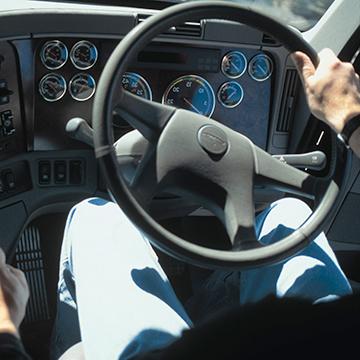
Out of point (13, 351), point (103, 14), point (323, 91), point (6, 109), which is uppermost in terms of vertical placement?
point (103, 14)

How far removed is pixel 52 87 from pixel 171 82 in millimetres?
345

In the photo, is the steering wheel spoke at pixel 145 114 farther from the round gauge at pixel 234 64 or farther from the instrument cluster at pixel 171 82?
the round gauge at pixel 234 64

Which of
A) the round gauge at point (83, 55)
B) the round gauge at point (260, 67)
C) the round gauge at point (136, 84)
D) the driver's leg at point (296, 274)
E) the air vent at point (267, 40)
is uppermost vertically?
the air vent at point (267, 40)

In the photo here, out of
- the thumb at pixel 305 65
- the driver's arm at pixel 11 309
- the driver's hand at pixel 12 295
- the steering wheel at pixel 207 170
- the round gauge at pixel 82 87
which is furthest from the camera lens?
the round gauge at pixel 82 87

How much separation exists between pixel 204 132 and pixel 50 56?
562mm

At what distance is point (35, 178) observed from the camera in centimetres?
187

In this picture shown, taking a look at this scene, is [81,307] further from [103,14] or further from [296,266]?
[103,14]

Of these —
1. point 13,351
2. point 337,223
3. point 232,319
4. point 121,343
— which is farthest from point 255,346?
point 337,223

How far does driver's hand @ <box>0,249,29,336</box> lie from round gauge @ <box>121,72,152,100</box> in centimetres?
76

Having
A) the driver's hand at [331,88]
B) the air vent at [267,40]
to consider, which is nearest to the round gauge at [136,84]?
the air vent at [267,40]

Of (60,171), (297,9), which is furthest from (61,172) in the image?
(297,9)

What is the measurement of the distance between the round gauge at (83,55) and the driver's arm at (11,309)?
698 millimetres

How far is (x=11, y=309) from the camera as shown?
1.19 m

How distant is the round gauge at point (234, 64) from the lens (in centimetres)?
189
